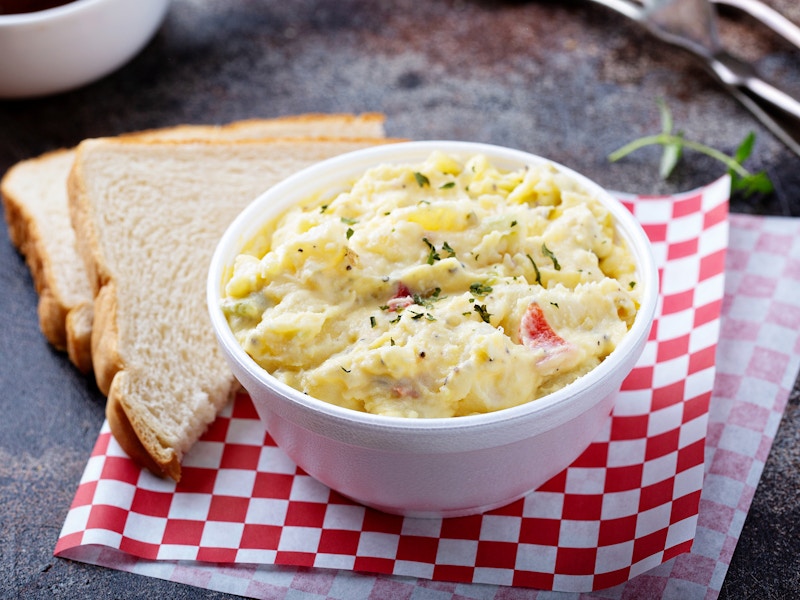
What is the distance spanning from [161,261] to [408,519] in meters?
1.23

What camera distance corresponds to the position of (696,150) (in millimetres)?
3578

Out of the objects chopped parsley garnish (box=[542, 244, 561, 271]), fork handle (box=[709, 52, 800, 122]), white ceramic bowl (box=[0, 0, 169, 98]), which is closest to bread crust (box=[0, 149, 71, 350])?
white ceramic bowl (box=[0, 0, 169, 98])

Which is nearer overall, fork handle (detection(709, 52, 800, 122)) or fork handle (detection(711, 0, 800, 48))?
fork handle (detection(709, 52, 800, 122))

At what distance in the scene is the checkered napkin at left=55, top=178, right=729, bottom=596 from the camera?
2244mm

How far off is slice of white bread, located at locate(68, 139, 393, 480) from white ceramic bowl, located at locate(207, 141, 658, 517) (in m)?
0.47

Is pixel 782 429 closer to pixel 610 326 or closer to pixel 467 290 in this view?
pixel 610 326

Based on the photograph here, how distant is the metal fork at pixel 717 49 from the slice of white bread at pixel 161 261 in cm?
156

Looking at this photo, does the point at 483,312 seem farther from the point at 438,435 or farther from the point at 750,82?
the point at 750,82

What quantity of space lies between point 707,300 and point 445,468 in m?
1.25

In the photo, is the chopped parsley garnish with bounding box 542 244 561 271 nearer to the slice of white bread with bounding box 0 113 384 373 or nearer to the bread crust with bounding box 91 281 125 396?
the bread crust with bounding box 91 281 125 396

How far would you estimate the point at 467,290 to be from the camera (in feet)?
6.98

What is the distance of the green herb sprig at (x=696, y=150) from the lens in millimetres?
3307

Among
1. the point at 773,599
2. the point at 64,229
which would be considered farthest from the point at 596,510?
the point at 64,229

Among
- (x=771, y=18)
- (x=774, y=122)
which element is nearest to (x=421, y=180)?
(x=774, y=122)
